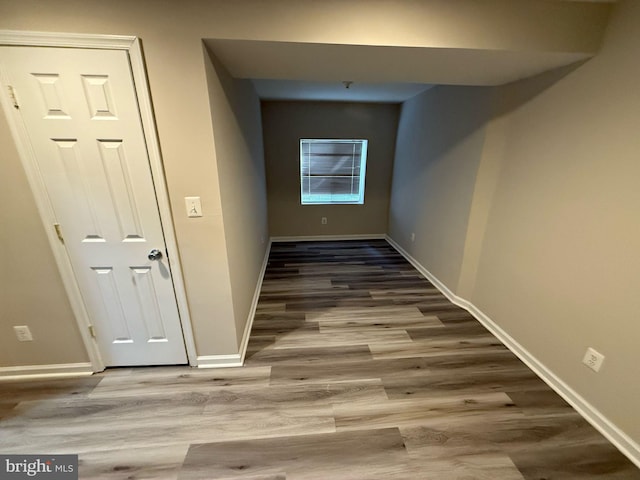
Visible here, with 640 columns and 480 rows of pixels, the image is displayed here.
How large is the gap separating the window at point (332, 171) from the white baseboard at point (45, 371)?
349 centimetres

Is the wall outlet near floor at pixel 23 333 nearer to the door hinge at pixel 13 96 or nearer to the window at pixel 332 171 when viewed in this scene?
the door hinge at pixel 13 96

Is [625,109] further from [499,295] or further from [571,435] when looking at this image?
[571,435]

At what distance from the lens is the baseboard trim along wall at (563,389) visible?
1.38 meters

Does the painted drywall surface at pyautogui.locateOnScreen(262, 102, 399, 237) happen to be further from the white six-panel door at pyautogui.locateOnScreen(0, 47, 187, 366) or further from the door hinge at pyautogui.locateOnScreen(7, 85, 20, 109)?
the door hinge at pyautogui.locateOnScreen(7, 85, 20, 109)

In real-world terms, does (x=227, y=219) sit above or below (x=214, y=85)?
below

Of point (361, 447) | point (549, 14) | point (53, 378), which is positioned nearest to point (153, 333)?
point (53, 378)

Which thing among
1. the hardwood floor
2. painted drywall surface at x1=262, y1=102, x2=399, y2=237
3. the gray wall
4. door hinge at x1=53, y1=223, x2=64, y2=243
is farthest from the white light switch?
painted drywall surface at x1=262, y1=102, x2=399, y2=237

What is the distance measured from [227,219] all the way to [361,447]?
62.0 inches

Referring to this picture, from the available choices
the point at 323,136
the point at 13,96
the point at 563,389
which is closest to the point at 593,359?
the point at 563,389

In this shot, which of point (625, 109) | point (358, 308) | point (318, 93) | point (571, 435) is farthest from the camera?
point (318, 93)

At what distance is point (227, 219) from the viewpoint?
5.68ft
